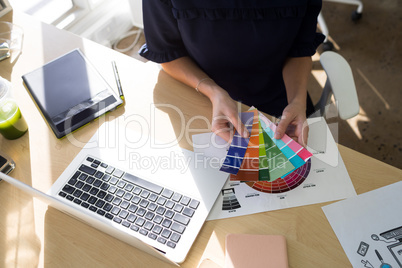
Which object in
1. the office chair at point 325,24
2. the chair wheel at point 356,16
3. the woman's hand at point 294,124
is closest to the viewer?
the woman's hand at point 294,124

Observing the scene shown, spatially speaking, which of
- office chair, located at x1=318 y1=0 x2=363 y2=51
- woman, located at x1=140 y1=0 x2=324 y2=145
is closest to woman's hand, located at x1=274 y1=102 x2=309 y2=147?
woman, located at x1=140 y1=0 x2=324 y2=145

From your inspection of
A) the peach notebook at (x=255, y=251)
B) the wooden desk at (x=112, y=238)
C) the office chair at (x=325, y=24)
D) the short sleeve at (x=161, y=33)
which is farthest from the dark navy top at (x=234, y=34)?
the office chair at (x=325, y=24)

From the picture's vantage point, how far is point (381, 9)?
2090 mm

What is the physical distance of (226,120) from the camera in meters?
0.81

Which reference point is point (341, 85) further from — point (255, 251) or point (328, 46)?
point (328, 46)

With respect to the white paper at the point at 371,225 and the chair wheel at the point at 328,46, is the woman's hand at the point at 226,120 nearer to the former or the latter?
the white paper at the point at 371,225

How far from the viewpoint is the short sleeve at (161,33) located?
0.82 m

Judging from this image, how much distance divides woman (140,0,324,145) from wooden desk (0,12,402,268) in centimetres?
7

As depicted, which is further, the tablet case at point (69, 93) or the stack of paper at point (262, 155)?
the tablet case at point (69, 93)

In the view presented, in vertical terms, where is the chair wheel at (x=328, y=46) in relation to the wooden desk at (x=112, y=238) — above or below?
below

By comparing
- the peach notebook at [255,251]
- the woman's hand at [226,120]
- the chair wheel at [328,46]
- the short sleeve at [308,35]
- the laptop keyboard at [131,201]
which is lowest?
the chair wheel at [328,46]

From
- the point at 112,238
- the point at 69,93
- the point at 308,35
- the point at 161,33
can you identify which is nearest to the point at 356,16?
the point at 308,35

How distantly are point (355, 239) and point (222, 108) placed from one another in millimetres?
422

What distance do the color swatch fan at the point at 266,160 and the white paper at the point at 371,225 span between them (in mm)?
112
